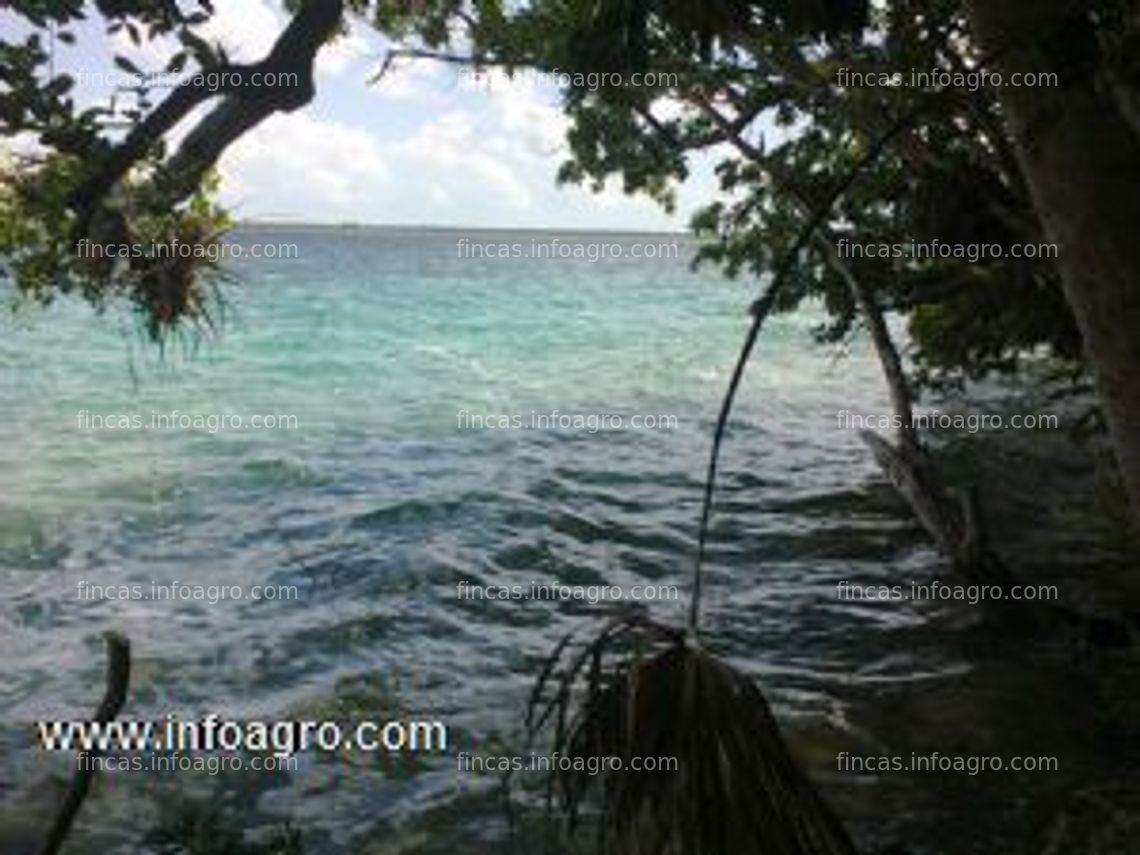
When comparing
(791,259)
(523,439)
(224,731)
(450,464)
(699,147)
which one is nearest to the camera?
(791,259)

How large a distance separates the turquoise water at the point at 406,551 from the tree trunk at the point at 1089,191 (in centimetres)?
376

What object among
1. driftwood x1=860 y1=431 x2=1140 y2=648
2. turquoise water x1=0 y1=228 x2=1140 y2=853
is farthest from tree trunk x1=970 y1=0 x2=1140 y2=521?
driftwood x1=860 y1=431 x2=1140 y2=648

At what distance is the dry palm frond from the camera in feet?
11.1

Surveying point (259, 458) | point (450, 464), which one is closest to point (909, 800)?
point (450, 464)

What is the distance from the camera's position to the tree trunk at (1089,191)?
202 inches

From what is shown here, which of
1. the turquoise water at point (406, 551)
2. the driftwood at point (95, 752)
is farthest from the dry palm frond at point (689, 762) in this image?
the turquoise water at point (406, 551)

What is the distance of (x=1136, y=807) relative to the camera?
7.45m

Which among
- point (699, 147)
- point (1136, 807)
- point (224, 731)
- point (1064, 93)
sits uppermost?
point (699, 147)

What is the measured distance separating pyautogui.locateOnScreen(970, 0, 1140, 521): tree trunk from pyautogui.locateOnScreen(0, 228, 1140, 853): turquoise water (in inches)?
148

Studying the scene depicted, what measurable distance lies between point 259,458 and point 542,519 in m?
7.00

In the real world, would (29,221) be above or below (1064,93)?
below

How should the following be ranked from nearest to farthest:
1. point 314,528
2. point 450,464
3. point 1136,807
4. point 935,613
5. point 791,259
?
1. point 791,259
2. point 1136,807
3. point 935,613
4. point 314,528
5. point 450,464

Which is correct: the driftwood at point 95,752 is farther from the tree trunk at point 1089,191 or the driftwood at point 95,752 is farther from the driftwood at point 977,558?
the driftwood at point 977,558

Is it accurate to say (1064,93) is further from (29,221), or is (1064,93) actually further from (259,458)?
(259,458)
